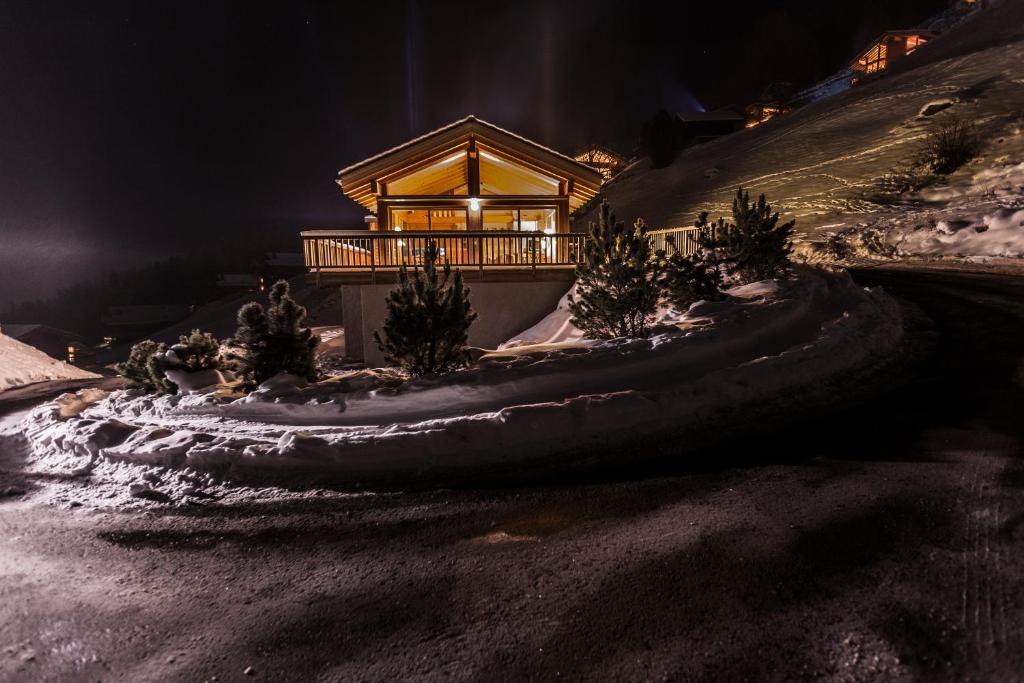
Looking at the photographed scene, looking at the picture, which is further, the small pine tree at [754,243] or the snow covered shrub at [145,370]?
the small pine tree at [754,243]

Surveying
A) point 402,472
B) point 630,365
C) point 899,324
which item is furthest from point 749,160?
point 402,472

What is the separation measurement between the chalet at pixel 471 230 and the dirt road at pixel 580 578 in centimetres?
747

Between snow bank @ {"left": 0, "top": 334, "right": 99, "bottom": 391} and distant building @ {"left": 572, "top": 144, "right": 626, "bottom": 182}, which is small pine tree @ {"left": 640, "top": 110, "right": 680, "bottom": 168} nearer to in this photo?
distant building @ {"left": 572, "top": 144, "right": 626, "bottom": 182}

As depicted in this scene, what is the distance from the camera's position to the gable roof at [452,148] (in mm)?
17438

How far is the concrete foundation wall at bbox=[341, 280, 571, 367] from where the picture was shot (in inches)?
562

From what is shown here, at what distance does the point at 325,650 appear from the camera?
8.83ft

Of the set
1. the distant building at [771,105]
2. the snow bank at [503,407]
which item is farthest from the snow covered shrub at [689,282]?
the distant building at [771,105]

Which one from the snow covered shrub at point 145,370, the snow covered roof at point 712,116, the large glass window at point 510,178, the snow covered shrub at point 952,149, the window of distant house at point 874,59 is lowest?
the snow covered shrub at point 145,370

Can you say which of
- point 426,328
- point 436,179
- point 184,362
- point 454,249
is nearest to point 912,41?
point 436,179

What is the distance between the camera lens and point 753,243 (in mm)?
11922

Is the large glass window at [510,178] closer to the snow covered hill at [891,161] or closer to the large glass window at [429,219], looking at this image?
the large glass window at [429,219]

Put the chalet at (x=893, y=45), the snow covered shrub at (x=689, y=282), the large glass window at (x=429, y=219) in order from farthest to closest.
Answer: the chalet at (x=893, y=45) < the large glass window at (x=429, y=219) < the snow covered shrub at (x=689, y=282)

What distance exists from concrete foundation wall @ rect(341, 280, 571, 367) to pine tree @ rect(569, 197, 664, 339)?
15.2ft

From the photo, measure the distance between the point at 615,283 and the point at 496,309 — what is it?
5688 mm
